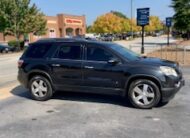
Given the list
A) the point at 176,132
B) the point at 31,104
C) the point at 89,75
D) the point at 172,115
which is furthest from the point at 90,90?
the point at 176,132

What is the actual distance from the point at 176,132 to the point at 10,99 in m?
5.07

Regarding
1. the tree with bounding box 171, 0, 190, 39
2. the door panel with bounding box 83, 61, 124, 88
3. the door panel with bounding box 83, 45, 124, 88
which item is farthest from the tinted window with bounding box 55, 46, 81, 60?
the tree with bounding box 171, 0, 190, 39

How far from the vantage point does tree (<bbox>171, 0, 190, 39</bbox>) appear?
29.3m

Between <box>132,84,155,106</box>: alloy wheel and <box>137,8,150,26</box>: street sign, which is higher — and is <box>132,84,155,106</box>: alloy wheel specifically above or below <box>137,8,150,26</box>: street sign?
below

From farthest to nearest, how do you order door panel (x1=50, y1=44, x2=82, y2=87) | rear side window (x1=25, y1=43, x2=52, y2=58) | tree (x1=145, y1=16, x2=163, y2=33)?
tree (x1=145, y1=16, x2=163, y2=33)
rear side window (x1=25, y1=43, x2=52, y2=58)
door panel (x1=50, y1=44, x2=82, y2=87)

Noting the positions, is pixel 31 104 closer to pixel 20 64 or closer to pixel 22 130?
pixel 20 64

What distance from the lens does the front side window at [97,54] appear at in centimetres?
836

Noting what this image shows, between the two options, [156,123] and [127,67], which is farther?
[127,67]

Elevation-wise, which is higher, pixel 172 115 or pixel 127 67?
pixel 127 67

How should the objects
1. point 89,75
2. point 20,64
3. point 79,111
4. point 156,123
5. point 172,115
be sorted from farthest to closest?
point 20,64
point 89,75
point 79,111
point 172,115
point 156,123

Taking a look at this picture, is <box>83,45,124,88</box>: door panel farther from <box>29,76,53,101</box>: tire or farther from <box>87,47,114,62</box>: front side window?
<box>29,76,53,101</box>: tire

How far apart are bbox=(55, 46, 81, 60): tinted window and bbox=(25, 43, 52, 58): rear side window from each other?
389mm

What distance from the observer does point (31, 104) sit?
872cm

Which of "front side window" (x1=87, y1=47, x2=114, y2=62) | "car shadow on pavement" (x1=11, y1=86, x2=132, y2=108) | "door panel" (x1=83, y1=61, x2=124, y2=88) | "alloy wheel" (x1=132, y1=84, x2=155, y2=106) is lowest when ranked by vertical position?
"car shadow on pavement" (x1=11, y1=86, x2=132, y2=108)
